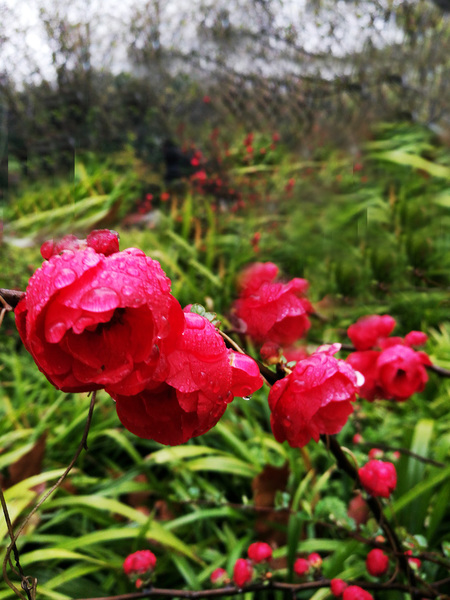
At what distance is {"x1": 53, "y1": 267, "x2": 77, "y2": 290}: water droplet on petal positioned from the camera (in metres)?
0.27

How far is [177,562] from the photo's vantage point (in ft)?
2.92

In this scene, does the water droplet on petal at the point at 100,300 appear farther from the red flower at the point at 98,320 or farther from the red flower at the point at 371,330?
the red flower at the point at 371,330

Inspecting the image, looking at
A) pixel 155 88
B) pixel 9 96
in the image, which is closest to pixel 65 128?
pixel 9 96

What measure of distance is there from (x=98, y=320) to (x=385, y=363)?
Answer: 1.88 feet

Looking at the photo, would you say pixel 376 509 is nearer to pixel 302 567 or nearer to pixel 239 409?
pixel 302 567

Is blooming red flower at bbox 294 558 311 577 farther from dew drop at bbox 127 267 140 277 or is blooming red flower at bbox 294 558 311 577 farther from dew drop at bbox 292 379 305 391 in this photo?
dew drop at bbox 127 267 140 277

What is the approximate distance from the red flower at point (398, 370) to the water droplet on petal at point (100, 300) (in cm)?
56

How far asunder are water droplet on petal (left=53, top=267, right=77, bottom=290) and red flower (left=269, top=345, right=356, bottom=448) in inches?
8.2

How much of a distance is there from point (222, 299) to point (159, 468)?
0.87 metres

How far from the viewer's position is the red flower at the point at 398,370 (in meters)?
0.71

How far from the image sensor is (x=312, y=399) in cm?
39

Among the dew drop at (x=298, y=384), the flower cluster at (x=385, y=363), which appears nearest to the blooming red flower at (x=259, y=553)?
the flower cluster at (x=385, y=363)

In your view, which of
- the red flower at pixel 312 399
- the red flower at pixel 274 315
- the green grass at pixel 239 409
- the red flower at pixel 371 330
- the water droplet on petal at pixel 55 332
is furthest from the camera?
the green grass at pixel 239 409

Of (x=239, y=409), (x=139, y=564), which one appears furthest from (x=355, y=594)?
(x=239, y=409)
